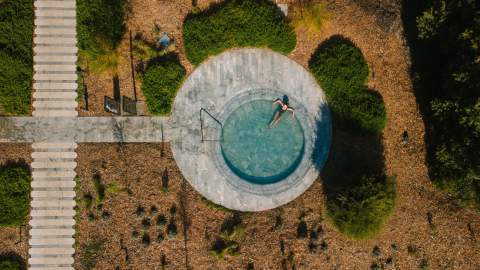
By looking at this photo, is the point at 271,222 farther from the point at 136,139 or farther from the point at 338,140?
the point at 136,139

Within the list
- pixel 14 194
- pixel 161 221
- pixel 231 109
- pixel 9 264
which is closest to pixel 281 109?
pixel 231 109

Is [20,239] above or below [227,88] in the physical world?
below

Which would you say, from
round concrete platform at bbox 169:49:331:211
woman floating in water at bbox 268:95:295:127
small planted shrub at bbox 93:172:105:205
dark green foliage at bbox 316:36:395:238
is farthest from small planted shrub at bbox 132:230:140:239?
dark green foliage at bbox 316:36:395:238

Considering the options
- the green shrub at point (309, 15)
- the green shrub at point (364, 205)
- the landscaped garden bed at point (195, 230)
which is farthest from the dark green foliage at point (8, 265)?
the green shrub at point (309, 15)

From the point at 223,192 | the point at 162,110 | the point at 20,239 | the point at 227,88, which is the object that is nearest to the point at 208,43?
the point at 227,88

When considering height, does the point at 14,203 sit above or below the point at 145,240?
above

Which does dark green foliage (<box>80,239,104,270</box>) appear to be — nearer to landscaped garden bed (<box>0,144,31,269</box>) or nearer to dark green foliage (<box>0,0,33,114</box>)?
landscaped garden bed (<box>0,144,31,269</box>)

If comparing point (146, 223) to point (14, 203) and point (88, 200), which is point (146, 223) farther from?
point (14, 203)
